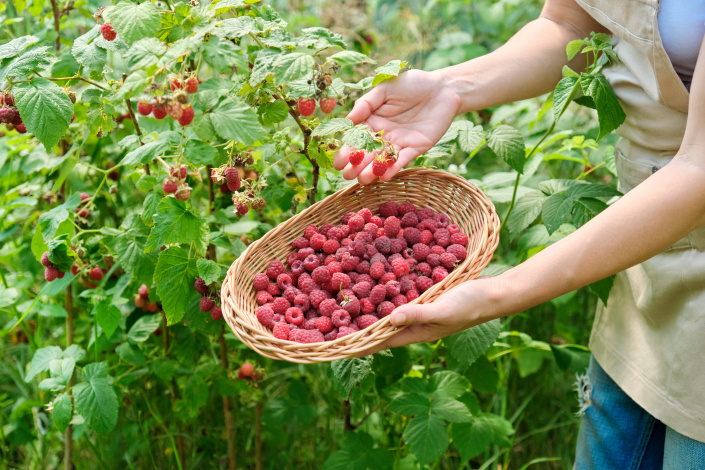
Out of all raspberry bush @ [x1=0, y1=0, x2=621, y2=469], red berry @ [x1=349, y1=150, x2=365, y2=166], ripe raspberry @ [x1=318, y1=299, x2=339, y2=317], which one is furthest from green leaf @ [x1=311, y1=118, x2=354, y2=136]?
ripe raspberry @ [x1=318, y1=299, x2=339, y2=317]

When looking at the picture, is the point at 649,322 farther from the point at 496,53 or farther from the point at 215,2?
the point at 215,2

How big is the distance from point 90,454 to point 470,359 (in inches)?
57.5

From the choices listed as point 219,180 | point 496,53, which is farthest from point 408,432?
point 496,53

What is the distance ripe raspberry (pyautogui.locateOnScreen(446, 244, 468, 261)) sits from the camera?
1389 mm

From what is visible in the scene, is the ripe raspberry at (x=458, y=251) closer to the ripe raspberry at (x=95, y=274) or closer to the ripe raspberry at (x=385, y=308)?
the ripe raspberry at (x=385, y=308)

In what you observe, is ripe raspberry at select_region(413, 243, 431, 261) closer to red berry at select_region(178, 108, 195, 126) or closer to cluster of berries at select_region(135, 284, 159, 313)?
red berry at select_region(178, 108, 195, 126)

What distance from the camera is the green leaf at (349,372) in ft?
4.56

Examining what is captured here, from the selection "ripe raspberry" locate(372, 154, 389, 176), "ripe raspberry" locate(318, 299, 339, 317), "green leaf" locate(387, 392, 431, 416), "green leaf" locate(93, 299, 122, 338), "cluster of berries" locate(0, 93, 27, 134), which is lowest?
"green leaf" locate(387, 392, 431, 416)

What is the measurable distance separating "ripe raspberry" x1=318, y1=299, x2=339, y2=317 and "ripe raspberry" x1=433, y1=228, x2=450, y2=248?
1.04 feet

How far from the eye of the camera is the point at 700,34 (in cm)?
105

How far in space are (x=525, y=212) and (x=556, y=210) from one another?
0.39ft

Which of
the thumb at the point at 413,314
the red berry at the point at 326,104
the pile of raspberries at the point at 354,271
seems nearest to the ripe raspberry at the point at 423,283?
the pile of raspberries at the point at 354,271

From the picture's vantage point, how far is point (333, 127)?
126 cm

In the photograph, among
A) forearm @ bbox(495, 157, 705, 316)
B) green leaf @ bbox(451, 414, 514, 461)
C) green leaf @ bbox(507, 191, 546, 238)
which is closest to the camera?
forearm @ bbox(495, 157, 705, 316)
